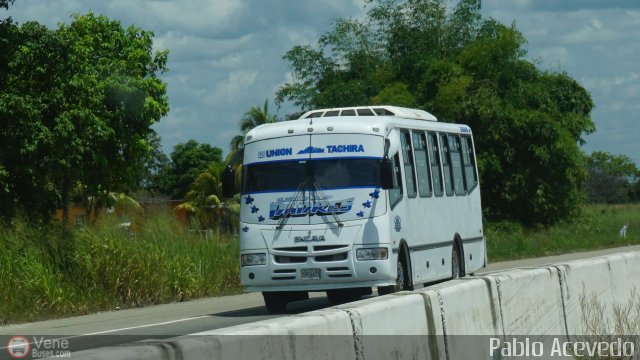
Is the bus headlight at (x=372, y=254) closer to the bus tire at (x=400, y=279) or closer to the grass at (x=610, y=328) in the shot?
the bus tire at (x=400, y=279)

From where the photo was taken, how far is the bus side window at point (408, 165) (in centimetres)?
1841

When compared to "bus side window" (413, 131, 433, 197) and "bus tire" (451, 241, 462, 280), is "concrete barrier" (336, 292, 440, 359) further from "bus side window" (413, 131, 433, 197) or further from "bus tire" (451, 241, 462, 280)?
A: "bus tire" (451, 241, 462, 280)

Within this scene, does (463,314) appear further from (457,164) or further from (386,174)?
(457,164)

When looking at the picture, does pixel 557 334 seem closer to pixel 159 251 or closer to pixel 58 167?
pixel 159 251

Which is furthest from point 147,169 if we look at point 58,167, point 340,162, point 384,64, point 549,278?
point 549,278

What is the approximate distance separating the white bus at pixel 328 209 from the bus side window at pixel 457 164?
3011 mm

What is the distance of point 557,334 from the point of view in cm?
943

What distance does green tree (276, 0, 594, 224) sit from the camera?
4556 cm

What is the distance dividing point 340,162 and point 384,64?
36.3 m

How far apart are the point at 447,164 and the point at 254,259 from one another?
5545 millimetres

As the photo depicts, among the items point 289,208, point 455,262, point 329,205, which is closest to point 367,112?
point 455,262

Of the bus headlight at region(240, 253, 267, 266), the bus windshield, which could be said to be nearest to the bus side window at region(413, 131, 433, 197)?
the bus windshield

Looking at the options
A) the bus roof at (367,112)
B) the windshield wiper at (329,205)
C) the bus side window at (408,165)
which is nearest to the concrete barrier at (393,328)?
the windshield wiper at (329,205)

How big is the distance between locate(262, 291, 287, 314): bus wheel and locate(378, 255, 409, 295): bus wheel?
61.4 inches
